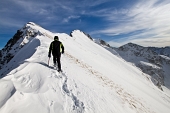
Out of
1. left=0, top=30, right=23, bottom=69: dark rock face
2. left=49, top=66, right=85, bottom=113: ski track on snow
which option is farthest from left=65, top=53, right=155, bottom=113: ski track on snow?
left=0, top=30, right=23, bottom=69: dark rock face

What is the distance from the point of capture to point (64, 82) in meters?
9.28

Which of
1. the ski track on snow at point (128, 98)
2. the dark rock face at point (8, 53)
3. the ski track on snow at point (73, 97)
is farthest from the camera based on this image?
the dark rock face at point (8, 53)

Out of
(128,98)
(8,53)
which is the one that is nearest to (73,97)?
(128,98)

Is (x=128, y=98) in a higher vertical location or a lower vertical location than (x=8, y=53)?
lower

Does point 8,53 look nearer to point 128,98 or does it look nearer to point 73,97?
point 128,98

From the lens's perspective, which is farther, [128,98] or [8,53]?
[8,53]

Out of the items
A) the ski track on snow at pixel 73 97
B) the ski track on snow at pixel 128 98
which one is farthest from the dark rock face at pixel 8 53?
the ski track on snow at pixel 73 97

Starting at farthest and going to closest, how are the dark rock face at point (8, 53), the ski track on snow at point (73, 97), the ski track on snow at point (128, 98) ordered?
the dark rock face at point (8, 53), the ski track on snow at point (128, 98), the ski track on snow at point (73, 97)

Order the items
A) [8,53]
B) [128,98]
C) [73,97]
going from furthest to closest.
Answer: [8,53], [128,98], [73,97]

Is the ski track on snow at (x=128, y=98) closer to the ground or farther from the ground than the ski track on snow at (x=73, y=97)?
closer to the ground

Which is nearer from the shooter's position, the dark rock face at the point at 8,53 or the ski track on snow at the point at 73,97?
the ski track on snow at the point at 73,97

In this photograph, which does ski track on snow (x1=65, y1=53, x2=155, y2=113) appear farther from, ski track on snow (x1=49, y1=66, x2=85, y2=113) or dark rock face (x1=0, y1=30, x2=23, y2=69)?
dark rock face (x1=0, y1=30, x2=23, y2=69)

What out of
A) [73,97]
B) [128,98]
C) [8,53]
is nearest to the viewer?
[73,97]

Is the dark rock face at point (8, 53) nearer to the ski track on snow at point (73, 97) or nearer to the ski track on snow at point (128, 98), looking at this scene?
the ski track on snow at point (128, 98)
